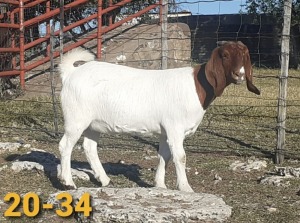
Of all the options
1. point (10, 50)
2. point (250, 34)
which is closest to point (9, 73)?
point (10, 50)

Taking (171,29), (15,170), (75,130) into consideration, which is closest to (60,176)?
(75,130)

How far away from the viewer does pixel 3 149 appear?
337 inches

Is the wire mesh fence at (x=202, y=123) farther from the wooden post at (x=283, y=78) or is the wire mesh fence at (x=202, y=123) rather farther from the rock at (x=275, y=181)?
the rock at (x=275, y=181)

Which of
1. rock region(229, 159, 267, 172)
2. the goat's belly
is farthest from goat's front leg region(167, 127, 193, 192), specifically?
rock region(229, 159, 267, 172)

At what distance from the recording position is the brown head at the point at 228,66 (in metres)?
5.53

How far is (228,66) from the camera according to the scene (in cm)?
556

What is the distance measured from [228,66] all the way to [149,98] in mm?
853

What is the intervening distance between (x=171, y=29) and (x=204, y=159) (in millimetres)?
5306

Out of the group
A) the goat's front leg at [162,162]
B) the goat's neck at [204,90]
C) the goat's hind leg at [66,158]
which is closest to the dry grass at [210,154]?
the goat's hind leg at [66,158]

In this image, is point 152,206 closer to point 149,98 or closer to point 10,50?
point 149,98

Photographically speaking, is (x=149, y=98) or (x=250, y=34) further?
(x=250, y=34)

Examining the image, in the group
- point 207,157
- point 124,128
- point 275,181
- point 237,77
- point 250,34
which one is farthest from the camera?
point 250,34

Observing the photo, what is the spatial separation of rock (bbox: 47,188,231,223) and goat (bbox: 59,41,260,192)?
1.72ft

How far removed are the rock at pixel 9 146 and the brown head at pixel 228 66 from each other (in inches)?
156
